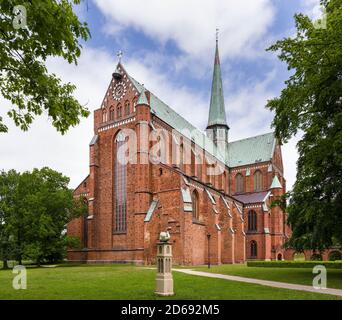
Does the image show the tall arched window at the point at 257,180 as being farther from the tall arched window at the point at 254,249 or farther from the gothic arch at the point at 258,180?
the tall arched window at the point at 254,249

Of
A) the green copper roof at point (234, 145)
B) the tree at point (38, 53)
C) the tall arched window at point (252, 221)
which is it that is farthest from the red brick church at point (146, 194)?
the tree at point (38, 53)

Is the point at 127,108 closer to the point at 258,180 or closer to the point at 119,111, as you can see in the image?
the point at 119,111

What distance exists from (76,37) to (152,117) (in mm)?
31649

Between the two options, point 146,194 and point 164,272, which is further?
point 146,194

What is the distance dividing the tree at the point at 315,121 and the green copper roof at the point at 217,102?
44.2 meters

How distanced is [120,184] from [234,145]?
105ft

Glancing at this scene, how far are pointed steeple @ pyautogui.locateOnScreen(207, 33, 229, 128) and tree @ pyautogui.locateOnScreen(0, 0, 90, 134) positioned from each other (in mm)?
56696

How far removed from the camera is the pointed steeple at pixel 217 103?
216 feet

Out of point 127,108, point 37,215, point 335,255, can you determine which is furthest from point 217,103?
point 37,215

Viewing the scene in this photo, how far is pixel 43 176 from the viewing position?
38.3m

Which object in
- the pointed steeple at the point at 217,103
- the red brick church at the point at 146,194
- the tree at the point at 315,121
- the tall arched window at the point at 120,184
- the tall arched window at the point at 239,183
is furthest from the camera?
the pointed steeple at the point at 217,103

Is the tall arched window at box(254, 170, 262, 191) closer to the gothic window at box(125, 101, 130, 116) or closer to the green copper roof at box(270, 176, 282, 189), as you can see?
the green copper roof at box(270, 176, 282, 189)

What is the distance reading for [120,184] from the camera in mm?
40375
